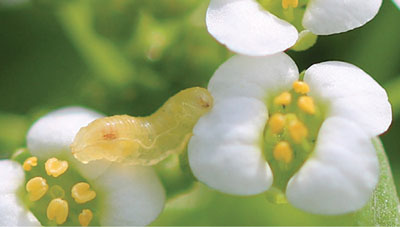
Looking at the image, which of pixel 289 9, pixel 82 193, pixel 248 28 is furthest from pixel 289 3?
pixel 82 193

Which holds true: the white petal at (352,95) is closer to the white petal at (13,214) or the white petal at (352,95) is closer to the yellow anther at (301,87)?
the yellow anther at (301,87)

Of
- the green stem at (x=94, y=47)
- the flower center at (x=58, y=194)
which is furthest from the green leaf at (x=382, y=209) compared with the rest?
the green stem at (x=94, y=47)

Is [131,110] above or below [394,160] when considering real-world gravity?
above

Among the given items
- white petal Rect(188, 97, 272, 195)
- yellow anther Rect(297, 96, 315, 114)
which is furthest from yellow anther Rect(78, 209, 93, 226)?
yellow anther Rect(297, 96, 315, 114)

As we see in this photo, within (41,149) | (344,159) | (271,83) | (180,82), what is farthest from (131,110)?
(344,159)

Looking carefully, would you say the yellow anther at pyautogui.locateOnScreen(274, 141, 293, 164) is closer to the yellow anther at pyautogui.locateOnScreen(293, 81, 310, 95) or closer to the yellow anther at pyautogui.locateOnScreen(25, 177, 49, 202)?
the yellow anther at pyautogui.locateOnScreen(293, 81, 310, 95)

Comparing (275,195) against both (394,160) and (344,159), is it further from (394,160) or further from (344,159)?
(394,160)
